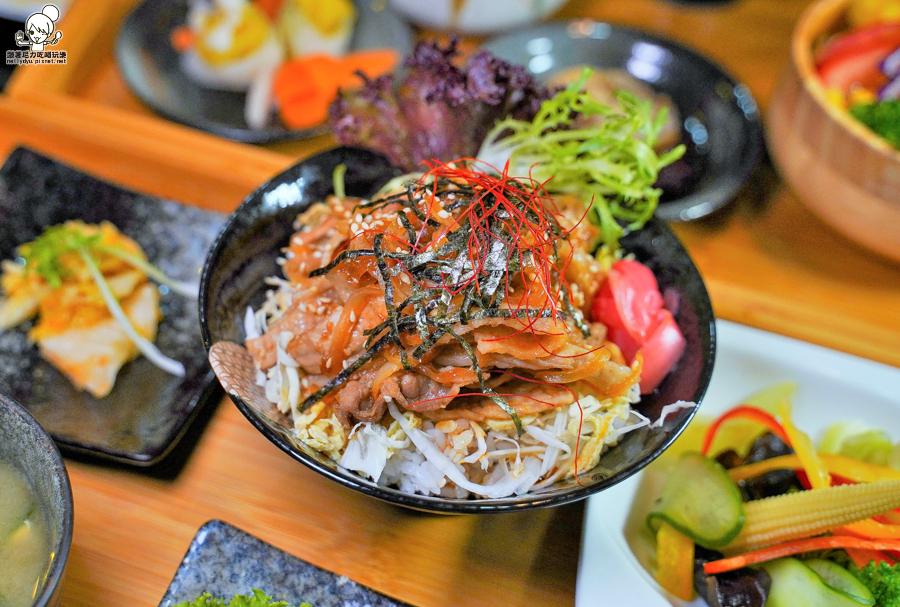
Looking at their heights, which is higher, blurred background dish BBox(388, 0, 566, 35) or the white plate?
blurred background dish BBox(388, 0, 566, 35)

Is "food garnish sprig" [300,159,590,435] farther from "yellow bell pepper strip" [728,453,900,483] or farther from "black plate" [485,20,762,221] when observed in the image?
"black plate" [485,20,762,221]

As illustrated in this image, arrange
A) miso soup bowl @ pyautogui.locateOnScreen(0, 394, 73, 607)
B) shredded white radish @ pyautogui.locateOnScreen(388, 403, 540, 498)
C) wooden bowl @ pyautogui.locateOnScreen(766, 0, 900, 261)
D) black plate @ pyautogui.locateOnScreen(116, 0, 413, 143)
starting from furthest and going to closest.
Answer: black plate @ pyautogui.locateOnScreen(116, 0, 413, 143) < wooden bowl @ pyautogui.locateOnScreen(766, 0, 900, 261) < shredded white radish @ pyautogui.locateOnScreen(388, 403, 540, 498) < miso soup bowl @ pyautogui.locateOnScreen(0, 394, 73, 607)

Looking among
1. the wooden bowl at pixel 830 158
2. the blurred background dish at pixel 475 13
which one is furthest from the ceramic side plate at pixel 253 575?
the blurred background dish at pixel 475 13

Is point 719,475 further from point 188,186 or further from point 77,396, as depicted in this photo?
point 188,186

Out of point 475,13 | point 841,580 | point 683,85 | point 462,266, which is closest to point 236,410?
point 462,266

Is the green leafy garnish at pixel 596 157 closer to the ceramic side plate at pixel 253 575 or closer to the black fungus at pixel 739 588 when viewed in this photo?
the black fungus at pixel 739 588

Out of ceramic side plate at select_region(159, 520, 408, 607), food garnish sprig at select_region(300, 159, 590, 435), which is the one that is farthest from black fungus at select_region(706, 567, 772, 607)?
ceramic side plate at select_region(159, 520, 408, 607)
